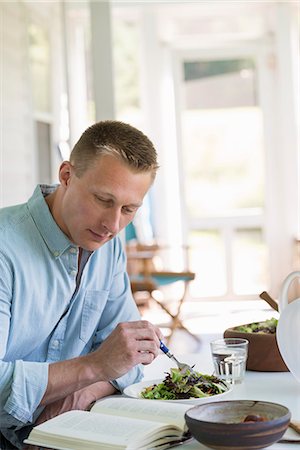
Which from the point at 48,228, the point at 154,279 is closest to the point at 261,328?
the point at 48,228

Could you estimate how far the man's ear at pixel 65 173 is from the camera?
198 centimetres

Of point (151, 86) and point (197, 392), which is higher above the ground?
point (151, 86)

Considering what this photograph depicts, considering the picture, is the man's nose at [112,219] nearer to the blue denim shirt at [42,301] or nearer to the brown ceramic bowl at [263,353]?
the blue denim shirt at [42,301]

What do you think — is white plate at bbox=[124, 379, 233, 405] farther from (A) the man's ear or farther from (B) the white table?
(A) the man's ear

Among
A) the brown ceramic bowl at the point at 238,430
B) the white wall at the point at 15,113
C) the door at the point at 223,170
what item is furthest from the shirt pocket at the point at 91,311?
the door at the point at 223,170

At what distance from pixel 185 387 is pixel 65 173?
2.08 ft

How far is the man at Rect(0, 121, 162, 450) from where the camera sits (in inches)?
68.2

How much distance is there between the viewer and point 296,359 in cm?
182

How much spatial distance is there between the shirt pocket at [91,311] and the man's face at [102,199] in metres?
0.18

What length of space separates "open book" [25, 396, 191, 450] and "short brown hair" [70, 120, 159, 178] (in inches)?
24.0

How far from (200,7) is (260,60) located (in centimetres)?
95

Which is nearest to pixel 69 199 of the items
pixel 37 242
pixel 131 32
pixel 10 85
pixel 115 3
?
pixel 37 242

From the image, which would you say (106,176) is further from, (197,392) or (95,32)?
(95,32)

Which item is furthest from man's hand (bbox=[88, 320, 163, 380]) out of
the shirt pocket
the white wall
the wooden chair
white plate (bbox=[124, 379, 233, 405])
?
the wooden chair
